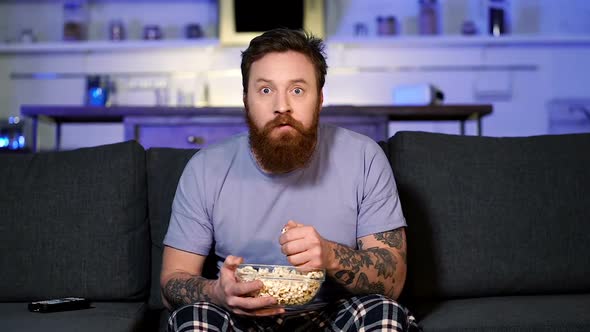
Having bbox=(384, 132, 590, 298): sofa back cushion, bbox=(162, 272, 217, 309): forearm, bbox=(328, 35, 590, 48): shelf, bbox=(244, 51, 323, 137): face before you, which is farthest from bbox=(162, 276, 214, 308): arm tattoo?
bbox=(328, 35, 590, 48): shelf

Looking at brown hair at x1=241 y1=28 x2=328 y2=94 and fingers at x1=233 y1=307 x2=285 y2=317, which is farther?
brown hair at x1=241 y1=28 x2=328 y2=94

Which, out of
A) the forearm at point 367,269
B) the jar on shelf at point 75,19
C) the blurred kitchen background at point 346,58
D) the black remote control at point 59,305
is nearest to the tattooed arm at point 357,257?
the forearm at point 367,269

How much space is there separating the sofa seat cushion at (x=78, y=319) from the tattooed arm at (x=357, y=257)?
456 millimetres

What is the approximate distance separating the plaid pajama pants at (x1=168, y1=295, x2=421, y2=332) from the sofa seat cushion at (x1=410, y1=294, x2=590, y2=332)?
0.12 m

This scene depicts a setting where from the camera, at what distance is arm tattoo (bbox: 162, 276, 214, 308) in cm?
150

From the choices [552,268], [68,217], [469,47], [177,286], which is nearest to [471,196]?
[552,268]

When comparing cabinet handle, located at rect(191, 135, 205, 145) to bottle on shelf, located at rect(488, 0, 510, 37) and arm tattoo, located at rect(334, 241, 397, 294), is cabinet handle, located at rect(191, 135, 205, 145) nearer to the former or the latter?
arm tattoo, located at rect(334, 241, 397, 294)

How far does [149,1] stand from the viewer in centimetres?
479

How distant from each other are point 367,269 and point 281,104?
1.35ft

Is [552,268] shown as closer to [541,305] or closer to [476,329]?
[541,305]

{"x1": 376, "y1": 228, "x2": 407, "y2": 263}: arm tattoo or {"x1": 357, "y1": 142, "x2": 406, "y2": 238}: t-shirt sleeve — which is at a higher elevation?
{"x1": 357, "y1": 142, "x2": 406, "y2": 238}: t-shirt sleeve

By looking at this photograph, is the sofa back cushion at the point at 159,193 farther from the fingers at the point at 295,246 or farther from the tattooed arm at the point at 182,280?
the fingers at the point at 295,246

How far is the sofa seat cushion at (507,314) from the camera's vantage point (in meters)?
1.59

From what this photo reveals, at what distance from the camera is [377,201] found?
1.64 m
